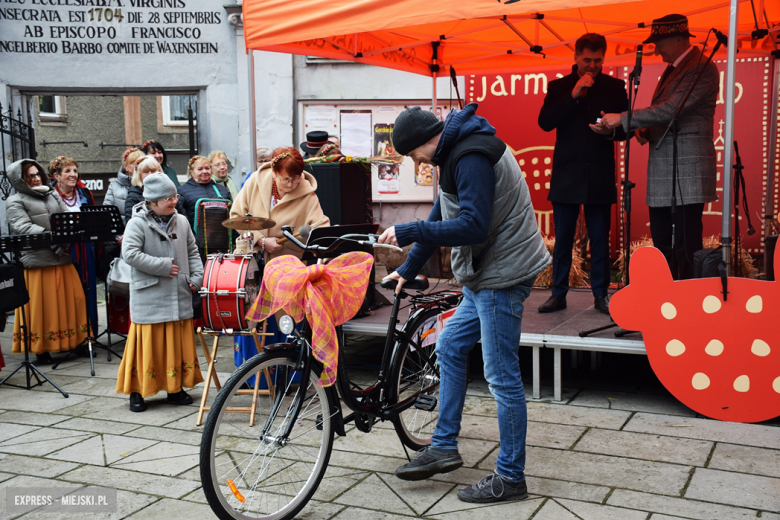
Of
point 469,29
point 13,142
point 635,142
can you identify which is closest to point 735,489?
point 469,29

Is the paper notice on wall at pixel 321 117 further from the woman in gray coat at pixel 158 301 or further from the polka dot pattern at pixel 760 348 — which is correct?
the polka dot pattern at pixel 760 348

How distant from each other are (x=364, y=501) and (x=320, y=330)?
854 millimetres

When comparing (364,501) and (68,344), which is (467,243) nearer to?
(364,501)

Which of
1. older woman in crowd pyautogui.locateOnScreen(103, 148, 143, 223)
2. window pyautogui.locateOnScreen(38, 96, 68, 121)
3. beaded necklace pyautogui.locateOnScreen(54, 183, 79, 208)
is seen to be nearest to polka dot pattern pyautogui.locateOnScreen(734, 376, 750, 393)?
older woman in crowd pyautogui.locateOnScreen(103, 148, 143, 223)

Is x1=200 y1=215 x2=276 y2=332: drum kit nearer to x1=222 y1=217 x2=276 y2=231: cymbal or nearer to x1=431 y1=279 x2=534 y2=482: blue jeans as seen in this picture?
x1=222 y1=217 x2=276 y2=231: cymbal

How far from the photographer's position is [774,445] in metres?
3.86

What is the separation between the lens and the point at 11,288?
17.0 feet

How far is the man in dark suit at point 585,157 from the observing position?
17.7 feet

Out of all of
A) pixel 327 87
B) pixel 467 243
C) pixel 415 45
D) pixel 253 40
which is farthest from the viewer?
pixel 327 87

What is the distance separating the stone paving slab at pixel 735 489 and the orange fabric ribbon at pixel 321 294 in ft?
5.75

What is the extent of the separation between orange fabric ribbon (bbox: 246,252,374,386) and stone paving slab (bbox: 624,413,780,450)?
2.04m

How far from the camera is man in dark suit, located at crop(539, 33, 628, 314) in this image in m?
5.41

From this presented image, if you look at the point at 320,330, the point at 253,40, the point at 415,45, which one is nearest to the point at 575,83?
the point at 415,45

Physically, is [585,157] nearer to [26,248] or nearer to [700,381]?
[700,381]
